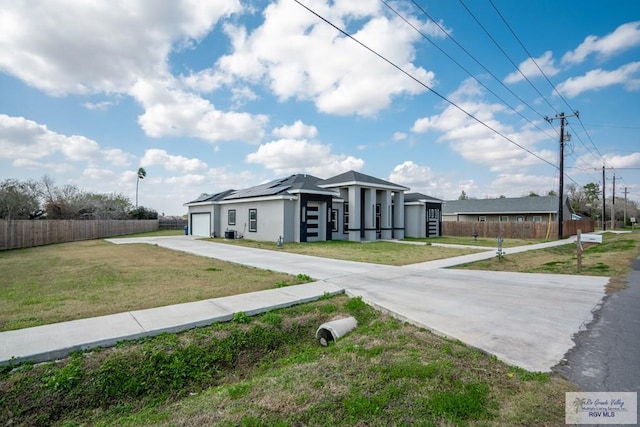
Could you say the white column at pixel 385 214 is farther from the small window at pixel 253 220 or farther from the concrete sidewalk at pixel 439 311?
the concrete sidewalk at pixel 439 311

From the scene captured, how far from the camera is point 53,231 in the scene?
75.4 ft

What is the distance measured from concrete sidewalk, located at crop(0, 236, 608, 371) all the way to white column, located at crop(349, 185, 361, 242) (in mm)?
13121

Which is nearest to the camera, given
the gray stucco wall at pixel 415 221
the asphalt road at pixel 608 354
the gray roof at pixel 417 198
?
the asphalt road at pixel 608 354

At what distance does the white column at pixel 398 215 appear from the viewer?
88.5 feet

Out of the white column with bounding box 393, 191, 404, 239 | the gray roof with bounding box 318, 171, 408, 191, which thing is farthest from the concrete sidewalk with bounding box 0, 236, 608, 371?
the white column with bounding box 393, 191, 404, 239

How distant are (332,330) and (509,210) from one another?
4155 centimetres

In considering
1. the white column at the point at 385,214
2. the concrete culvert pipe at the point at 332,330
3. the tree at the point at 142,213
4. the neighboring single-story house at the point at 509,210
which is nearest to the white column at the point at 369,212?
the white column at the point at 385,214

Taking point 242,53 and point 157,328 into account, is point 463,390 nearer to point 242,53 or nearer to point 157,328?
point 157,328

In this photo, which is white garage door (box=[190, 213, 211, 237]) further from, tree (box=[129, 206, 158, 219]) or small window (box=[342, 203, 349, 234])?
tree (box=[129, 206, 158, 219])

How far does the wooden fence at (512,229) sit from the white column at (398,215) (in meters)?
7.99

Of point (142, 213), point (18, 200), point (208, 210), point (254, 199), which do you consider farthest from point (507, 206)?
point (18, 200)

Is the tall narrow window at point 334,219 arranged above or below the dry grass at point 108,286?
above

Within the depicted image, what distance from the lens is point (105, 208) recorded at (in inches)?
1524

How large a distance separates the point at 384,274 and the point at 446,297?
2.80 meters
